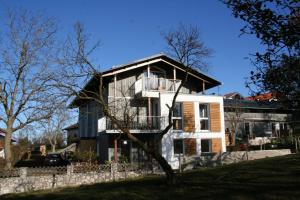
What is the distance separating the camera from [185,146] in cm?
2859

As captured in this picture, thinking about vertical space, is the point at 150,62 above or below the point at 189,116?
above

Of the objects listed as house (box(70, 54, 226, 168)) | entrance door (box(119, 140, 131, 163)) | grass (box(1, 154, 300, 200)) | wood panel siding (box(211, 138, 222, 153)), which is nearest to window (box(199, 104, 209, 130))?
house (box(70, 54, 226, 168))

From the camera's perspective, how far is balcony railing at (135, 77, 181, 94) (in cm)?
2894

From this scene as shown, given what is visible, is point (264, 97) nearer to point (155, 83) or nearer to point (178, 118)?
point (178, 118)

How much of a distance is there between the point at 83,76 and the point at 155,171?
8854 mm

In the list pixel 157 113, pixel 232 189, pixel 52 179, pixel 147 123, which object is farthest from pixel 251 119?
pixel 232 189

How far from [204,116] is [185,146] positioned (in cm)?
361

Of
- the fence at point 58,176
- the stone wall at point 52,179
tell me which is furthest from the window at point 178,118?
the stone wall at point 52,179

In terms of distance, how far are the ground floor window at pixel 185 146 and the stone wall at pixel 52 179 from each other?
8.58 metres

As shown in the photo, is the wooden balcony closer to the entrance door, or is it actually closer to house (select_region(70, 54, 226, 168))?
house (select_region(70, 54, 226, 168))

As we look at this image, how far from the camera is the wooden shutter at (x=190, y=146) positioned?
1125 inches

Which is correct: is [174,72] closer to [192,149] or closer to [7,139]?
[192,149]

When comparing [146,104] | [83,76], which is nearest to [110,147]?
[146,104]

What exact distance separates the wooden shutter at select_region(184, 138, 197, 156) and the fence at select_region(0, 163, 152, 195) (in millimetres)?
8009
